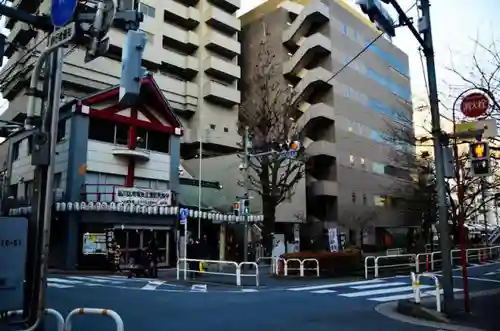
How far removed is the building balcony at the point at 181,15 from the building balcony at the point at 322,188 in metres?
18.9

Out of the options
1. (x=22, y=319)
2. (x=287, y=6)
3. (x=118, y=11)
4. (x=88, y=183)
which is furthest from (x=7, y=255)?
(x=287, y=6)

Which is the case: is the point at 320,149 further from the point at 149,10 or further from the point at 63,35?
the point at 63,35

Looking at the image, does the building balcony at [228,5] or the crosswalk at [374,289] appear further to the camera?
the building balcony at [228,5]

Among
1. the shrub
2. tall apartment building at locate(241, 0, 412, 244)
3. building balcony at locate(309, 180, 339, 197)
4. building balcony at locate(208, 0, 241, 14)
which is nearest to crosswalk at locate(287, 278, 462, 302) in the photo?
the shrub

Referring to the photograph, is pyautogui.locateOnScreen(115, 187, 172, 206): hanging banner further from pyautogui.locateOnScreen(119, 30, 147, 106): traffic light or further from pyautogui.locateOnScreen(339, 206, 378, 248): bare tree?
pyautogui.locateOnScreen(339, 206, 378, 248): bare tree

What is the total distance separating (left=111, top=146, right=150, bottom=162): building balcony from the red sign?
1883cm

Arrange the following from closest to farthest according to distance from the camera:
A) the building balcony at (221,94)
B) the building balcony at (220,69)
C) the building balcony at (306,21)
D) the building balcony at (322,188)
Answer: the building balcony at (221,94), the building balcony at (322,188), the building balcony at (220,69), the building balcony at (306,21)

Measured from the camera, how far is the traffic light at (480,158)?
8.99m

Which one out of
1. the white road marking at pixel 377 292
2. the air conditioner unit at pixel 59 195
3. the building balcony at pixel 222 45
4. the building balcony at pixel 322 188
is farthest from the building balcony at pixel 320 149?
the white road marking at pixel 377 292

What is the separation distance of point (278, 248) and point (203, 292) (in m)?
14.0

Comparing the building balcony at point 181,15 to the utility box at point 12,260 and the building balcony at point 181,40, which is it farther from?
the utility box at point 12,260

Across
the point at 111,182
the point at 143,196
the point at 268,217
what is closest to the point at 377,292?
the point at 268,217

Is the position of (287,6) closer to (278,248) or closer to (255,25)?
(255,25)

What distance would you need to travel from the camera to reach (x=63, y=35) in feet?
20.5
